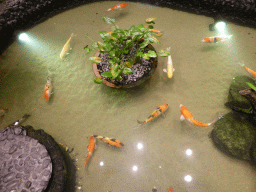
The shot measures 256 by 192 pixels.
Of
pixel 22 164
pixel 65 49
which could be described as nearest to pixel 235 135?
pixel 22 164

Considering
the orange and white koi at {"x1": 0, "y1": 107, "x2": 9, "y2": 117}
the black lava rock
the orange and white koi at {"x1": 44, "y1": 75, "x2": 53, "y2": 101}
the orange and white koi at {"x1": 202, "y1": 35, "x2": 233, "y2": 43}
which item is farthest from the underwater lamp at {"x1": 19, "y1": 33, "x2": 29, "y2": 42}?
the orange and white koi at {"x1": 202, "y1": 35, "x2": 233, "y2": 43}

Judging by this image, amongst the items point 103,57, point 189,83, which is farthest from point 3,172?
point 189,83

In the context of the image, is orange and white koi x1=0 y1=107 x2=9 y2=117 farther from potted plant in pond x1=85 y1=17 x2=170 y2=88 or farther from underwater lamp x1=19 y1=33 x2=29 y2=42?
potted plant in pond x1=85 y1=17 x2=170 y2=88

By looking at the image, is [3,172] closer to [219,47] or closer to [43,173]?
[43,173]

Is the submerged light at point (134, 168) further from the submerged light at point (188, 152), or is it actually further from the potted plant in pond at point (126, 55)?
the potted plant in pond at point (126, 55)

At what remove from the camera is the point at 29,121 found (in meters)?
3.26

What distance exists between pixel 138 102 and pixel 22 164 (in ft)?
6.98

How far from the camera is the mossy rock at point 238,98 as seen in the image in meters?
2.68

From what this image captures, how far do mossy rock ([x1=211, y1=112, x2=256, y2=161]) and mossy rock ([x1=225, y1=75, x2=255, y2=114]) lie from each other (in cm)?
12

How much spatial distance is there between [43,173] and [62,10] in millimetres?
4258

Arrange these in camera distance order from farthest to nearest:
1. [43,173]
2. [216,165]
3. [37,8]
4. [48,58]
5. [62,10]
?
[62,10]
[37,8]
[48,58]
[216,165]
[43,173]

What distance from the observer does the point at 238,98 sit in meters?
2.74

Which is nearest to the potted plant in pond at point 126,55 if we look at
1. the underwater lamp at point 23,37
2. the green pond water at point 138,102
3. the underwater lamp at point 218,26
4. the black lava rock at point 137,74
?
the black lava rock at point 137,74

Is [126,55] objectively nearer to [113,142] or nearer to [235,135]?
[113,142]
